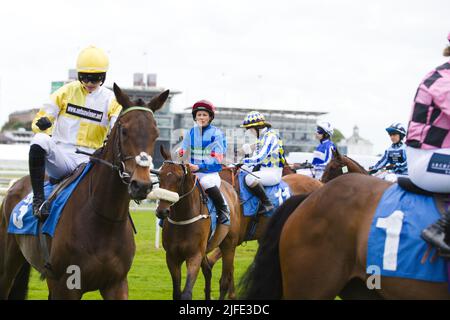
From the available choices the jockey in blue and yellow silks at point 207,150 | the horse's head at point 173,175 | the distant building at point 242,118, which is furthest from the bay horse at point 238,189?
the distant building at point 242,118

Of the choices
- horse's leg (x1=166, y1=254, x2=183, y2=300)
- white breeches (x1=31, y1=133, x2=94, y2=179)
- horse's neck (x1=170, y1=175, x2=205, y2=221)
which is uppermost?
white breeches (x1=31, y1=133, x2=94, y2=179)

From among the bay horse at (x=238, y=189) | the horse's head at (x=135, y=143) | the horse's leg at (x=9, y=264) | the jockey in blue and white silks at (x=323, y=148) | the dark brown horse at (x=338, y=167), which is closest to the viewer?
the horse's head at (x=135, y=143)

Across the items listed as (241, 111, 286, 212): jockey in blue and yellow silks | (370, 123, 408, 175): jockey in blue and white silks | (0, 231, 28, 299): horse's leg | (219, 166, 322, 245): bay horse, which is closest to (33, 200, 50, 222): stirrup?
(0, 231, 28, 299): horse's leg

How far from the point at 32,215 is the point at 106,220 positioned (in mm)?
953

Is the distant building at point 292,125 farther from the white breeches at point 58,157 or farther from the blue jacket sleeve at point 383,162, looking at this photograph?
the white breeches at point 58,157

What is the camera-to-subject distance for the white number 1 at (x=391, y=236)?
4348mm

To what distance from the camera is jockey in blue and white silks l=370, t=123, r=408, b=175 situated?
11.9 m

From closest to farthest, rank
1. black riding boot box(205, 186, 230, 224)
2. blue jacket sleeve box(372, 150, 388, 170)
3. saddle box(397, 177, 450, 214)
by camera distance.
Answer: saddle box(397, 177, 450, 214) → black riding boot box(205, 186, 230, 224) → blue jacket sleeve box(372, 150, 388, 170)

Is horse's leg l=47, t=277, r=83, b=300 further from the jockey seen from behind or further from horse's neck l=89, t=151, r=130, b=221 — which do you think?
the jockey seen from behind

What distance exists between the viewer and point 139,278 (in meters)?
10.0

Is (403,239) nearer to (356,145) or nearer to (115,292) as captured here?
(115,292)

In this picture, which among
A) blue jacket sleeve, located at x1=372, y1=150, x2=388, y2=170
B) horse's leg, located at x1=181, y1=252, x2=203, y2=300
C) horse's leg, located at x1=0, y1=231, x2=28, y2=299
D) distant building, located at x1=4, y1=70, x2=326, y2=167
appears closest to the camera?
horse's leg, located at x1=0, y1=231, x2=28, y2=299

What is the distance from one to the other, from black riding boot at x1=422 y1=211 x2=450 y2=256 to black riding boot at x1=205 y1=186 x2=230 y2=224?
4.25 m

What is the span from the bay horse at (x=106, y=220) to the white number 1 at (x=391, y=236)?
5.53ft
